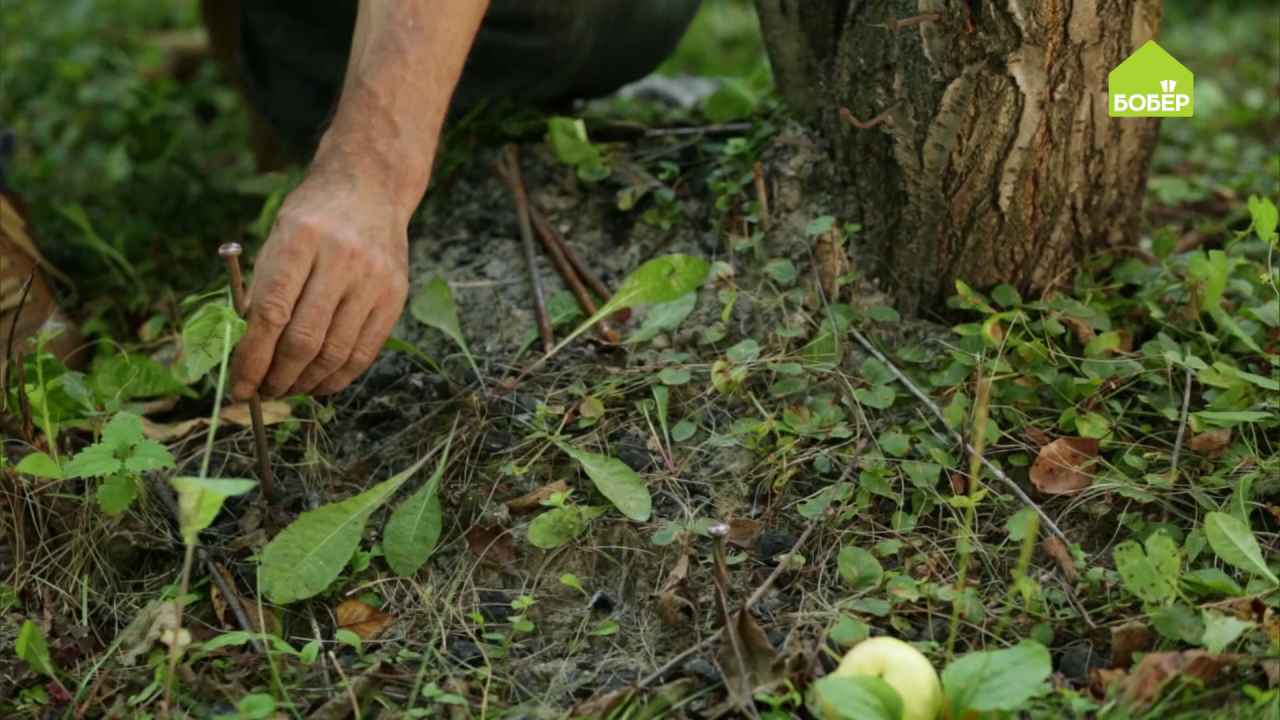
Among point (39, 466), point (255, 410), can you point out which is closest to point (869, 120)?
point (255, 410)

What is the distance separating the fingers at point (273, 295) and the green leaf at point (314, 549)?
21 centimetres

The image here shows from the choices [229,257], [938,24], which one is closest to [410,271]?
[229,257]

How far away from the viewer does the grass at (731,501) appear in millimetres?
1530

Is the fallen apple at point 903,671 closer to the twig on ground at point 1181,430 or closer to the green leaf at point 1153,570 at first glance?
the green leaf at point 1153,570

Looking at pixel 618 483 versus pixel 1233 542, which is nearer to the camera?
pixel 1233 542

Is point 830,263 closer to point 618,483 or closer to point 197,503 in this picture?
point 618,483

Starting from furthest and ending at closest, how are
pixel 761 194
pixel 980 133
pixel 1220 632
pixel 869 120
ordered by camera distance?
1. pixel 761 194
2. pixel 869 120
3. pixel 980 133
4. pixel 1220 632

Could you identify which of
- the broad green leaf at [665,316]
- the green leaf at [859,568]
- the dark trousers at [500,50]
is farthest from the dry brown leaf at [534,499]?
the dark trousers at [500,50]

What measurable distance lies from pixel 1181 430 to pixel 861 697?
0.66 m

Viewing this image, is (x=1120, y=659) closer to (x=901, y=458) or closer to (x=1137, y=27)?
(x=901, y=458)

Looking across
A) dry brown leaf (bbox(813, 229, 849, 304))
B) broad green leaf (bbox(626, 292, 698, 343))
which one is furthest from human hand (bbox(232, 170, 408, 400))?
dry brown leaf (bbox(813, 229, 849, 304))

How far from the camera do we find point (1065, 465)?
5.65 ft

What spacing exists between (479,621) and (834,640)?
0.42 meters

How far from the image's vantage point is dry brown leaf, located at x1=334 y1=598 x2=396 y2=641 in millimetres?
1634
